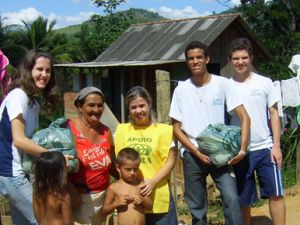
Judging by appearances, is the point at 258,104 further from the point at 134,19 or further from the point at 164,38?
the point at 134,19

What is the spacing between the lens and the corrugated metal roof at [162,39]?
14.8 meters

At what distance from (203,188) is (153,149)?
0.68 m

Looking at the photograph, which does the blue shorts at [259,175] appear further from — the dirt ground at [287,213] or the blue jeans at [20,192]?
the blue jeans at [20,192]

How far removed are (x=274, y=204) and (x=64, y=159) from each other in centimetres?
193

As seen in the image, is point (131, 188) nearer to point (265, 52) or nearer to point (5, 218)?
point (5, 218)

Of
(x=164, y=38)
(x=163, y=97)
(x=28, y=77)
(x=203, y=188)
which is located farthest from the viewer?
(x=164, y=38)

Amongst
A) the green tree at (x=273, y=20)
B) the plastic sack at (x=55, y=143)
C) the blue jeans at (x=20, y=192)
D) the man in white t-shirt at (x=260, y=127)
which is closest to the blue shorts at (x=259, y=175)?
the man in white t-shirt at (x=260, y=127)

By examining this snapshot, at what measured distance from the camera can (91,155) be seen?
338cm

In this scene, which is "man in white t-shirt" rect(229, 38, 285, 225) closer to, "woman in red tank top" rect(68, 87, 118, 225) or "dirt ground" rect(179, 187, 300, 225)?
"woman in red tank top" rect(68, 87, 118, 225)

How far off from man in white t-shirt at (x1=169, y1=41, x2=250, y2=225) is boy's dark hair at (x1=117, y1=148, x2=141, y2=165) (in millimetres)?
538

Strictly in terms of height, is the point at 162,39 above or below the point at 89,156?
above

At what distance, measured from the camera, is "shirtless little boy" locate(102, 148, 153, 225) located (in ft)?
11.4

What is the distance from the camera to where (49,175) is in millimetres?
3180

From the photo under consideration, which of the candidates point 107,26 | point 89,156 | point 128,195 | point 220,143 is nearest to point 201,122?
point 220,143
